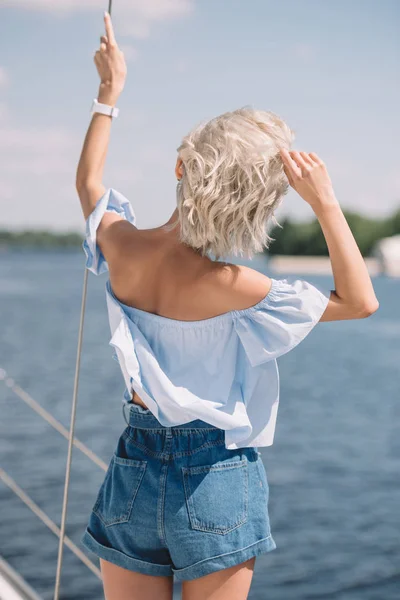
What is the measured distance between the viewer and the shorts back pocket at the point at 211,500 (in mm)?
1440

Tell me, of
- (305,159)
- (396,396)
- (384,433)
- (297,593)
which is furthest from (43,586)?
(396,396)

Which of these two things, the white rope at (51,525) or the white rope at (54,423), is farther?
the white rope at (54,423)

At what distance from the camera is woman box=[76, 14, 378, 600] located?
136 centimetres

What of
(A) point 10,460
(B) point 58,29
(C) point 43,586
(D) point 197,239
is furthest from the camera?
(B) point 58,29

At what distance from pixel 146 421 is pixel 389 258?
65.9 meters

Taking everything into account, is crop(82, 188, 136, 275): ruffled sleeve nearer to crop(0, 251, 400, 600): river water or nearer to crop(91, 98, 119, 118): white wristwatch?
crop(91, 98, 119, 118): white wristwatch

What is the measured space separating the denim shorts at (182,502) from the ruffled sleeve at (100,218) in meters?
0.29

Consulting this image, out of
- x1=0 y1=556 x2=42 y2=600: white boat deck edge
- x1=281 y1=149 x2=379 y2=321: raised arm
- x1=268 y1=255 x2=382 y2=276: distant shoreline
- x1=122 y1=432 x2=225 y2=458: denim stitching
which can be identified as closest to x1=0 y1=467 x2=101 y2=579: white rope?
x1=0 y1=556 x2=42 y2=600: white boat deck edge

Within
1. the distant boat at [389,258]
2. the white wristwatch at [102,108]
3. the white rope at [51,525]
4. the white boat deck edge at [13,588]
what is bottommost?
the distant boat at [389,258]

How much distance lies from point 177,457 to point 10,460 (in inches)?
376

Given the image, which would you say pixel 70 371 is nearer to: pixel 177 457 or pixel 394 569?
pixel 394 569

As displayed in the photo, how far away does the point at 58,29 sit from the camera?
46.2 meters

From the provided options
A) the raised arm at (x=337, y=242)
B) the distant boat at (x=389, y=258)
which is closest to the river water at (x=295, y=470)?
the raised arm at (x=337, y=242)

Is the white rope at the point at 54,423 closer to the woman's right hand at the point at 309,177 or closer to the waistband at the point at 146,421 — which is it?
the waistband at the point at 146,421
